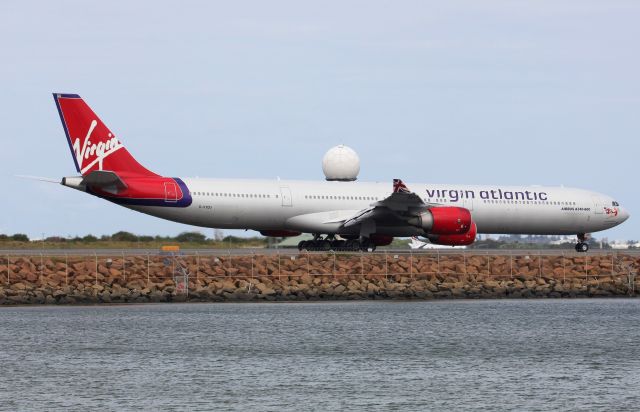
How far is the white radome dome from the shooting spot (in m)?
71.7

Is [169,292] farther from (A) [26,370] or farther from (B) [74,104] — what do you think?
(A) [26,370]

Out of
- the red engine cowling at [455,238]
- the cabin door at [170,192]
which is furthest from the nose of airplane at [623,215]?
the cabin door at [170,192]

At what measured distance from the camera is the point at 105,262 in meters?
55.3

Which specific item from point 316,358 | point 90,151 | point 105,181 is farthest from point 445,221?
point 316,358

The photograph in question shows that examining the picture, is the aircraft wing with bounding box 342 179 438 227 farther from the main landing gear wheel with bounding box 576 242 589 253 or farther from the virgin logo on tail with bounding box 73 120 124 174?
the main landing gear wheel with bounding box 576 242 589 253

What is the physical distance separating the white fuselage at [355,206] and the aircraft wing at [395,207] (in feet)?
3.57

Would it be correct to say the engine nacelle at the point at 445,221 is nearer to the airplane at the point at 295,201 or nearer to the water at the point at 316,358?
the airplane at the point at 295,201

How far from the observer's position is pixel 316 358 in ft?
113

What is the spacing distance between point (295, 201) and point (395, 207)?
532 centimetres

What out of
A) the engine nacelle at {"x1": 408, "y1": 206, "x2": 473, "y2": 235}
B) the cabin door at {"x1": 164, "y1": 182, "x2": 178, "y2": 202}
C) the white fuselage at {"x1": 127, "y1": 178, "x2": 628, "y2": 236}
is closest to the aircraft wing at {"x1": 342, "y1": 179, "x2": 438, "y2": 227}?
the engine nacelle at {"x1": 408, "y1": 206, "x2": 473, "y2": 235}

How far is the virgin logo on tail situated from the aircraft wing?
13140 mm

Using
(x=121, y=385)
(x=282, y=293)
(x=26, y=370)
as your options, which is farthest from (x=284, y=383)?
(x=282, y=293)

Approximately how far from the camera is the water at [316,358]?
27.7m

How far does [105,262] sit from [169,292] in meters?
3.85
